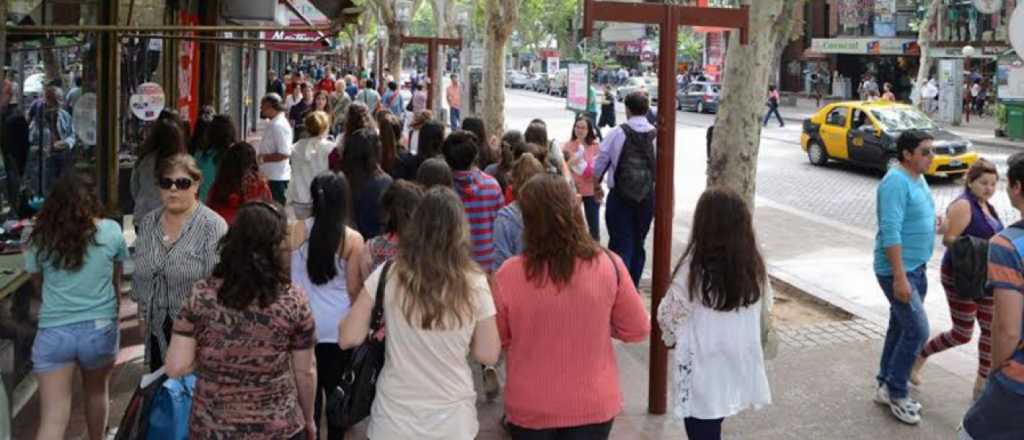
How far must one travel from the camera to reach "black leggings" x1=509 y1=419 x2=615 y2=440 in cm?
370

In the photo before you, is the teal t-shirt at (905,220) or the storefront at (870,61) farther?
the storefront at (870,61)

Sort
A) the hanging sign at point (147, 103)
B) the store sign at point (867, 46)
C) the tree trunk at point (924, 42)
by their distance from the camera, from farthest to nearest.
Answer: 1. the store sign at point (867, 46)
2. the tree trunk at point (924, 42)
3. the hanging sign at point (147, 103)

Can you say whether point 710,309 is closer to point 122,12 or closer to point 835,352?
point 835,352

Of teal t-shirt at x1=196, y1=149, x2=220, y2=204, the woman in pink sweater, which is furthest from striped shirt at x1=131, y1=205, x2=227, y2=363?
teal t-shirt at x1=196, y1=149, x2=220, y2=204

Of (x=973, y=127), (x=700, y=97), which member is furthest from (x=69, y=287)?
→ (x=700, y=97)

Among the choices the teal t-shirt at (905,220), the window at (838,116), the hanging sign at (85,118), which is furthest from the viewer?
the window at (838,116)

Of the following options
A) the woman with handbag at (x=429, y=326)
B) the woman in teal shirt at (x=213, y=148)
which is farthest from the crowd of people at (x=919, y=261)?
the woman in teal shirt at (x=213, y=148)

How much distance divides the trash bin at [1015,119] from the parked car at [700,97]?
1517 cm

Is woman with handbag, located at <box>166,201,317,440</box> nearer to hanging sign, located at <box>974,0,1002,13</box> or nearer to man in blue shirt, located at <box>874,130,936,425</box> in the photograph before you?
man in blue shirt, located at <box>874,130,936,425</box>

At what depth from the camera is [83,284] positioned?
4.52 m

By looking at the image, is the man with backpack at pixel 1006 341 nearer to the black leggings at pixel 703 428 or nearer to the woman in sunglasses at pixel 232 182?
the black leggings at pixel 703 428

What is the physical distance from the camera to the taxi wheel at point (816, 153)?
21.2 meters

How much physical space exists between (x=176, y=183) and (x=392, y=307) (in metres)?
1.58

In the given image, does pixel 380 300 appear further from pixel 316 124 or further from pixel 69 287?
pixel 316 124
